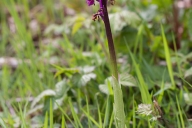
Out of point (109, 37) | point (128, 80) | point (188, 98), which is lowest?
point (188, 98)

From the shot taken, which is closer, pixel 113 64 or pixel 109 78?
pixel 113 64

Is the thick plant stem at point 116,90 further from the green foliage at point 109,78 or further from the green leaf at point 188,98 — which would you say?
the green leaf at point 188,98

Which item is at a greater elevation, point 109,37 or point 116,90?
point 109,37

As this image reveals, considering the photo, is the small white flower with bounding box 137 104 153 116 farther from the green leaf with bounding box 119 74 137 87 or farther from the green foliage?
the green leaf with bounding box 119 74 137 87

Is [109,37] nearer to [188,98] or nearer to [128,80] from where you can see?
[128,80]

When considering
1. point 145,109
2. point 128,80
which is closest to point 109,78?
point 128,80

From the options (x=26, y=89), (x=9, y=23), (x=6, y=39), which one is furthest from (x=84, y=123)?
(x=9, y=23)

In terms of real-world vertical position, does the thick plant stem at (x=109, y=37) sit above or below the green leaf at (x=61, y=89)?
above

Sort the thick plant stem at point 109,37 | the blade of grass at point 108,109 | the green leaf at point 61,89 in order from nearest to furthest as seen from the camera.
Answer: the thick plant stem at point 109,37 → the blade of grass at point 108,109 → the green leaf at point 61,89

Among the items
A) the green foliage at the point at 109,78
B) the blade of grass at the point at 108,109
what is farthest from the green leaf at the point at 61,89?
the blade of grass at the point at 108,109

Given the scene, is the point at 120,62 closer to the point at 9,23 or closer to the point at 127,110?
the point at 127,110

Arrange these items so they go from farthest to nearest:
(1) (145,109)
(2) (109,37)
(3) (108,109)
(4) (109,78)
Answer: (4) (109,78) → (3) (108,109) → (1) (145,109) → (2) (109,37)
